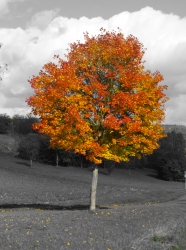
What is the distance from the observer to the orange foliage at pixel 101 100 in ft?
68.5

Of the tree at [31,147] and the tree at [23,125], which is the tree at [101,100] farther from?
the tree at [23,125]

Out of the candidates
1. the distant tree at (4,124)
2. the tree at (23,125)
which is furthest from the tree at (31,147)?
the tree at (23,125)

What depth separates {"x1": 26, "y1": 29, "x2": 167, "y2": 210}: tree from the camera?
20875mm

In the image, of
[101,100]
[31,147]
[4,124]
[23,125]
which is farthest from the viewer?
[23,125]

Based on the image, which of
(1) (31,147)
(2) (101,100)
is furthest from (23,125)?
(2) (101,100)

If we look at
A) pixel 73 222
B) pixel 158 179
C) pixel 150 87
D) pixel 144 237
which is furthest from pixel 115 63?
pixel 158 179

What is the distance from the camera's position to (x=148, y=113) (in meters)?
21.5

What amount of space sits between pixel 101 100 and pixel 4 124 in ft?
307

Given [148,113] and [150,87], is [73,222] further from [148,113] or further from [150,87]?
[150,87]

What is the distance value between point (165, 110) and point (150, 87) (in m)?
1.79

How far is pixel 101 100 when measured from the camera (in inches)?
849

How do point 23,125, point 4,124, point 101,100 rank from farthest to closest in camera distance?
point 23,125 < point 4,124 < point 101,100

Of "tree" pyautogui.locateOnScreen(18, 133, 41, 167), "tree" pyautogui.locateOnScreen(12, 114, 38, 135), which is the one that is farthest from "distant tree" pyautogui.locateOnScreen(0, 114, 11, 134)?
"tree" pyautogui.locateOnScreen(18, 133, 41, 167)

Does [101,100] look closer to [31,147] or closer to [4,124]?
[31,147]
